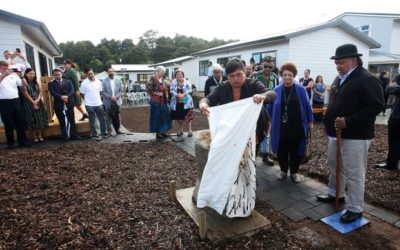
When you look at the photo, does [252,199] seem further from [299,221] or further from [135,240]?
[135,240]

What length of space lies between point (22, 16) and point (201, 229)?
8.35 m

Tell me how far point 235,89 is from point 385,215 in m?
2.26

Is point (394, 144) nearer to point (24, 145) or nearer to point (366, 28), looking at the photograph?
point (24, 145)

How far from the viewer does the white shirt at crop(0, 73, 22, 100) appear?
5.49 metres

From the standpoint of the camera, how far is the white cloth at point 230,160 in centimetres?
238

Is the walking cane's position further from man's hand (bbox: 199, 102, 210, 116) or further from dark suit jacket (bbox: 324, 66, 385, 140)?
man's hand (bbox: 199, 102, 210, 116)

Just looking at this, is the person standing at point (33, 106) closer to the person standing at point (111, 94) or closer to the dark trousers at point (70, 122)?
the dark trousers at point (70, 122)

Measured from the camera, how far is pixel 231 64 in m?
2.71

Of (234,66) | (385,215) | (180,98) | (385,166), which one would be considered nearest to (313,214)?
(385,215)

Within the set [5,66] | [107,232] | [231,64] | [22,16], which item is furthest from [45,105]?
[231,64]

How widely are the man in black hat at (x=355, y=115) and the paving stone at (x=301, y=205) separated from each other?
0.43 meters

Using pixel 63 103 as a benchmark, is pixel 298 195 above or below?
below

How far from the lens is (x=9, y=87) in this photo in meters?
5.55

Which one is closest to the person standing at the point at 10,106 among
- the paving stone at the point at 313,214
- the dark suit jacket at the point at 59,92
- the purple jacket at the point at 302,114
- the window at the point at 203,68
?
the dark suit jacket at the point at 59,92
